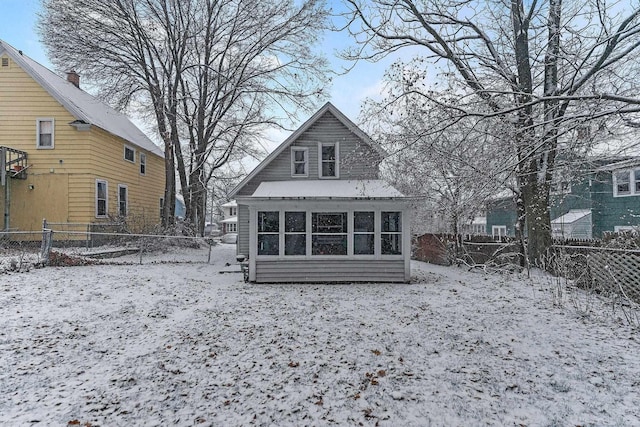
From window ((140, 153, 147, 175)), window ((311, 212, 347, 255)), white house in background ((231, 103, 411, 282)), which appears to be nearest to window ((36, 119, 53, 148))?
window ((140, 153, 147, 175))

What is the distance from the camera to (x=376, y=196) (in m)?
9.93

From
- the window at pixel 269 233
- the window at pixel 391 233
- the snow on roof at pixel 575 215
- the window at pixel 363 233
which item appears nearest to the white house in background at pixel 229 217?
the snow on roof at pixel 575 215

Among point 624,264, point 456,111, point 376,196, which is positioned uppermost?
point 456,111

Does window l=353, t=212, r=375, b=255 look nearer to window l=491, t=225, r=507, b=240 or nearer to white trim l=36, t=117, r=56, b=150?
white trim l=36, t=117, r=56, b=150

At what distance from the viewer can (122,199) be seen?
17016 mm

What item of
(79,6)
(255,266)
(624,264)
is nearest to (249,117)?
(79,6)

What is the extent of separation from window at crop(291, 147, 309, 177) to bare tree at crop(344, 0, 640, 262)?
17.1 ft

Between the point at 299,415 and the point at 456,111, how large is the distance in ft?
16.8

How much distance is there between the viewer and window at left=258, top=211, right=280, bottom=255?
10141mm

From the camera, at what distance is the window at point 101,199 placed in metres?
14.8

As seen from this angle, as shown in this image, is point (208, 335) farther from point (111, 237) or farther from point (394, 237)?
point (111, 237)

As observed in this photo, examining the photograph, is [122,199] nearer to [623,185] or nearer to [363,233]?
[363,233]

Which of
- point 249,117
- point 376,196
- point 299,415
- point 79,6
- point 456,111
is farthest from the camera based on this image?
point 249,117

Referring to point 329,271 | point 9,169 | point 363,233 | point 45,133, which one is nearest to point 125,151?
point 45,133
